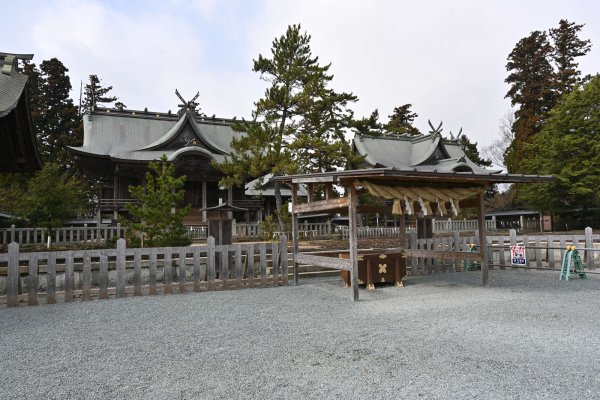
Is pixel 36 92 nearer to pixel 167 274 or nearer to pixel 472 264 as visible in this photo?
pixel 167 274

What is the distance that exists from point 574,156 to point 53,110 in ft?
128

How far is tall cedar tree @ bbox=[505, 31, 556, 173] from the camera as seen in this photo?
3244 centimetres

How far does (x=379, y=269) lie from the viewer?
904cm

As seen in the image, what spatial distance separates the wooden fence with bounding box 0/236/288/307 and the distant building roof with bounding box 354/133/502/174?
2064cm

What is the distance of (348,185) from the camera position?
7742 millimetres

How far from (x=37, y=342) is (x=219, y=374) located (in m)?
2.67

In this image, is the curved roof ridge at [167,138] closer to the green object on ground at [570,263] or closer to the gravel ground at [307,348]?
the gravel ground at [307,348]

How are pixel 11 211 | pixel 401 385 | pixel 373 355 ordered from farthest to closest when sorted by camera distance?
pixel 11 211
pixel 373 355
pixel 401 385

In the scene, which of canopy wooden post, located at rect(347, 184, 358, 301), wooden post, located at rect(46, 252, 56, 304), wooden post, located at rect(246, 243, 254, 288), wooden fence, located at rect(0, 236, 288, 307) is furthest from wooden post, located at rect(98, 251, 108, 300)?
canopy wooden post, located at rect(347, 184, 358, 301)

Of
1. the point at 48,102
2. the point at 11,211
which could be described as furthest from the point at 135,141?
the point at 48,102

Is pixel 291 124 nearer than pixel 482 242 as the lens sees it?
No

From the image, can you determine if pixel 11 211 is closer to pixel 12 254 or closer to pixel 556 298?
pixel 12 254

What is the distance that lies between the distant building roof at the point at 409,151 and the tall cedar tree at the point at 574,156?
535cm

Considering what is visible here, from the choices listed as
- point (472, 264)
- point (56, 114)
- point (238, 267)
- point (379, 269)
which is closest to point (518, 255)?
point (472, 264)
